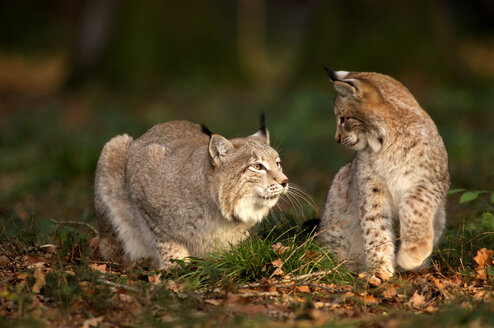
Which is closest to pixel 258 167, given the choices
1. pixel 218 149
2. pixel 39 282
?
pixel 218 149

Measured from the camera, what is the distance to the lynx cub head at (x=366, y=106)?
525 cm

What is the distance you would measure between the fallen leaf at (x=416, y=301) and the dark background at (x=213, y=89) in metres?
3.05

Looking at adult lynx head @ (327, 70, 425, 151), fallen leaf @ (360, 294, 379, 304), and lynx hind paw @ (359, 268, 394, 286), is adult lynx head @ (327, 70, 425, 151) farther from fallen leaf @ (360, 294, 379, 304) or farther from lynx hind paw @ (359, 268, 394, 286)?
fallen leaf @ (360, 294, 379, 304)

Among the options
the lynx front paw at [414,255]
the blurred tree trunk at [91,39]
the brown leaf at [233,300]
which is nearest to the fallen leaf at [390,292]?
the lynx front paw at [414,255]

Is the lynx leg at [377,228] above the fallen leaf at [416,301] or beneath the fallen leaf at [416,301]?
above

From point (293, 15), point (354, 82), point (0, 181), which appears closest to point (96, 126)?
point (0, 181)

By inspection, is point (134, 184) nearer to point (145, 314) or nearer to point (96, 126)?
point (145, 314)

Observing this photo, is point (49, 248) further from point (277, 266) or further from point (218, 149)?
point (277, 266)

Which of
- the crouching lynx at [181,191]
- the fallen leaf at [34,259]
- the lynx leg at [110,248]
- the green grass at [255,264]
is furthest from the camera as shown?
the lynx leg at [110,248]

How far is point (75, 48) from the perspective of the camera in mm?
16297

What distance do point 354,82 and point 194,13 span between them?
11.9 meters

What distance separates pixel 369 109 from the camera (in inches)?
208

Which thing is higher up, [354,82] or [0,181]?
[354,82]

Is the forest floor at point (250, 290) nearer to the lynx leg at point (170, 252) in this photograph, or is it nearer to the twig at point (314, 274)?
the twig at point (314, 274)
